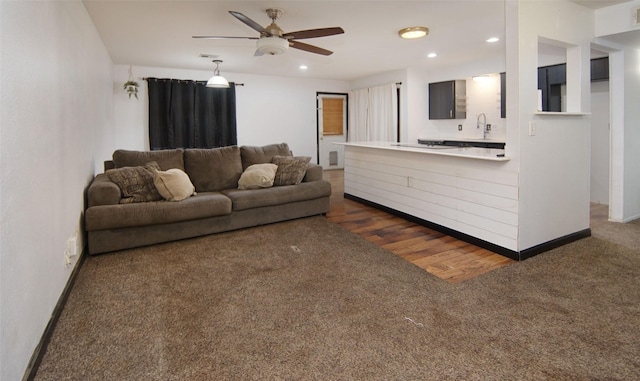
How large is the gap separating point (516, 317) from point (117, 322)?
2.44 meters

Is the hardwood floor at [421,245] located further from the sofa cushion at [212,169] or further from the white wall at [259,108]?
the white wall at [259,108]

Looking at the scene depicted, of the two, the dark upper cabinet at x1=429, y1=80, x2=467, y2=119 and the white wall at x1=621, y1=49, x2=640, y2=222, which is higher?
the dark upper cabinet at x1=429, y1=80, x2=467, y2=119

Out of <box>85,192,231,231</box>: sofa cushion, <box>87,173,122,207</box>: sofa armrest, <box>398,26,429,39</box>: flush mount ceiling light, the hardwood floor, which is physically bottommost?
the hardwood floor

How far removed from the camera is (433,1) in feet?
11.2

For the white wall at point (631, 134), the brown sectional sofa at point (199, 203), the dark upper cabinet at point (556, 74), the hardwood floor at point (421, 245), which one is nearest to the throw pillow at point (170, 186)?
the brown sectional sofa at point (199, 203)

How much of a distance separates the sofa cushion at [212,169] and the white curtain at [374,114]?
3.94 meters

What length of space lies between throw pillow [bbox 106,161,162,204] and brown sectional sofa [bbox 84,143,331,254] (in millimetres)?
58

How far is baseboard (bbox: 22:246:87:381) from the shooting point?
169 centimetres

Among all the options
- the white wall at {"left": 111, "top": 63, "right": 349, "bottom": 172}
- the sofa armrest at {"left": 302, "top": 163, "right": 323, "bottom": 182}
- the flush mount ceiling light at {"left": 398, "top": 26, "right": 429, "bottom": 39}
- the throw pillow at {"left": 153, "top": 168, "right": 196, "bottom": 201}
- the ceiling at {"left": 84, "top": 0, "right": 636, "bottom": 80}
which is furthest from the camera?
the white wall at {"left": 111, "top": 63, "right": 349, "bottom": 172}

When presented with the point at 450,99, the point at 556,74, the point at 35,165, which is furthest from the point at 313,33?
the point at 450,99

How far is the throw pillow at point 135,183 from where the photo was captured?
3633mm

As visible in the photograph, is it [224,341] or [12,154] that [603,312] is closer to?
[224,341]

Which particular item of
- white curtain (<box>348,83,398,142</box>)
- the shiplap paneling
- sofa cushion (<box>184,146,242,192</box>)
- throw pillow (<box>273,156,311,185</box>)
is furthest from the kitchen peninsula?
white curtain (<box>348,83,398,142</box>)

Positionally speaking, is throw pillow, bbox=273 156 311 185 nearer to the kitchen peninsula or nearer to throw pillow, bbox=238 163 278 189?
throw pillow, bbox=238 163 278 189
